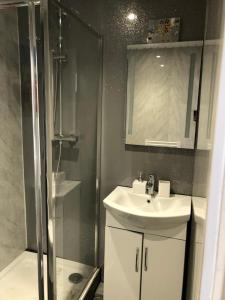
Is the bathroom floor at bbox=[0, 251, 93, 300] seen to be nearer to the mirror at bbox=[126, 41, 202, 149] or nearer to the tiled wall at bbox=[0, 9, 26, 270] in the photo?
the tiled wall at bbox=[0, 9, 26, 270]

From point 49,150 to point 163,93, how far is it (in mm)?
958

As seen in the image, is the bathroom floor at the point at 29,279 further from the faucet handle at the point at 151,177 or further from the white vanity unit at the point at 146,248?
the faucet handle at the point at 151,177

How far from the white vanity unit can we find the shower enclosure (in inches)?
12.0

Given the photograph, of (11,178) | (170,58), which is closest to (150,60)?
(170,58)

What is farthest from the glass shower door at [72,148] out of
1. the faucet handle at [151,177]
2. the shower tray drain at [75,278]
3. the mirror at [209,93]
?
the mirror at [209,93]

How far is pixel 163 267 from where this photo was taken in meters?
1.59

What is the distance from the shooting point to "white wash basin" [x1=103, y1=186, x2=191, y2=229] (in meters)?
1.47

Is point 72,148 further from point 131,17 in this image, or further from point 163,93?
point 131,17

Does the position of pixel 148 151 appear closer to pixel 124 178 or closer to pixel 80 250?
pixel 124 178

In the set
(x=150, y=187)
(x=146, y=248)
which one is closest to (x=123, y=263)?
(x=146, y=248)

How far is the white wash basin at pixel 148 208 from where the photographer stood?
1466 millimetres

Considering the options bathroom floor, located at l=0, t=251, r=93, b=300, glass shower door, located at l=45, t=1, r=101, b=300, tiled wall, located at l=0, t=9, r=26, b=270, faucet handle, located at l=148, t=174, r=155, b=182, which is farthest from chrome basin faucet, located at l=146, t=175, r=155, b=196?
tiled wall, located at l=0, t=9, r=26, b=270

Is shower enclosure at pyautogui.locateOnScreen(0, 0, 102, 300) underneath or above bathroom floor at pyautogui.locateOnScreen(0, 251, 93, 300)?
above

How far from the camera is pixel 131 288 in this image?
66.5 inches
